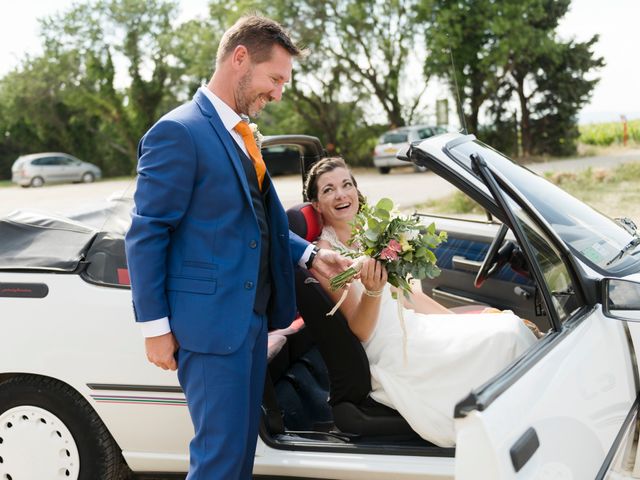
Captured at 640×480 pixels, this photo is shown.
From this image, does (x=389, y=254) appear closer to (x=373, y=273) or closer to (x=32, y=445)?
(x=373, y=273)

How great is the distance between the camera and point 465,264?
392 cm

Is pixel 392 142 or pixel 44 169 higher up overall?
pixel 392 142

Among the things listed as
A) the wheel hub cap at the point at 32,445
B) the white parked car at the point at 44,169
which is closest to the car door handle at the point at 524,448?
the wheel hub cap at the point at 32,445

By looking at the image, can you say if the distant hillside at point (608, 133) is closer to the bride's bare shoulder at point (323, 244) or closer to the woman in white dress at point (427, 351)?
the bride's bare shoulder at point (323, 244)

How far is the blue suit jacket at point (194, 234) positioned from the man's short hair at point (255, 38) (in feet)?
0.66

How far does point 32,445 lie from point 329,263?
54.3 inches

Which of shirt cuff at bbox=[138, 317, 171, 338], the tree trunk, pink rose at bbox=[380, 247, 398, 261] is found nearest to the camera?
shirt cuff at bbox=[138, 317, 171, 338]

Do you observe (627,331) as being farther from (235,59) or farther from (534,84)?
(534,84)

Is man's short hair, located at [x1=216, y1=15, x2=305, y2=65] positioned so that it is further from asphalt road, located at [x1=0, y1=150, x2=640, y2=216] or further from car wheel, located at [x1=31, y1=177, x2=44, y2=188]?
car wheel, located at [x1=31, y1=177, x2=44, y2=188]

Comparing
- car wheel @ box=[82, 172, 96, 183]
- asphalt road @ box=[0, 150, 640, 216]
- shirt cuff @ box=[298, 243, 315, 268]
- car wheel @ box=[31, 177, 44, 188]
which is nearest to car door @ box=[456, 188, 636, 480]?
shirt cuff @ box=[298, 243, 315, 268]

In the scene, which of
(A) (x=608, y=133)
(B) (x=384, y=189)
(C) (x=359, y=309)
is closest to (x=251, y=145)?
(C) (x=359, y=309)

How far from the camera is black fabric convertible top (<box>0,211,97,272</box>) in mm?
2707

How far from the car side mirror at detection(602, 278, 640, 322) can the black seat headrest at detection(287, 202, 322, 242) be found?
4.62 ft

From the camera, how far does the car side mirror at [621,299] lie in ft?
6.79
